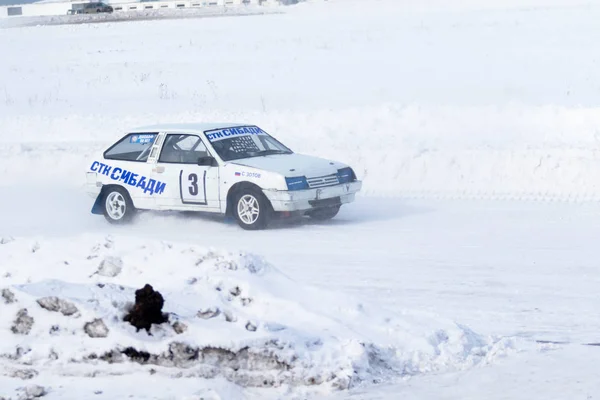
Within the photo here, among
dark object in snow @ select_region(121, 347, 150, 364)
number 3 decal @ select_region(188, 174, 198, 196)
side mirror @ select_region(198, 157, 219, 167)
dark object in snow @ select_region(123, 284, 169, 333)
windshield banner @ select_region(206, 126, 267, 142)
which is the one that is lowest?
number 3 decal @ select_region(188, 174, 198, 196)

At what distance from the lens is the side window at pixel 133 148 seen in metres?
14.1

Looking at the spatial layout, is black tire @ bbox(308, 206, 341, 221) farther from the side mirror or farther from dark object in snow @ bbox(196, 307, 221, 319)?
dark object in snow @ bbox(196, 307, 221, 319)

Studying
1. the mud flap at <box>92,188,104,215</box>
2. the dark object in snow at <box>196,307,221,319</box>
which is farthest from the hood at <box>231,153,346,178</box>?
the dark object in snow at <box>196,307,221,319</box>

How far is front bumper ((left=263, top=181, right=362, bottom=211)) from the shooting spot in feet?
42.0

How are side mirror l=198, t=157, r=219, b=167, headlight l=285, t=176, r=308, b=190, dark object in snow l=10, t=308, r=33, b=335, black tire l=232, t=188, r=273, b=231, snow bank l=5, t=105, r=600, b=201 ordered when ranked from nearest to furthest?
1. dark object in snow l=10, t=308, r=33, b=335
2. headlight l=285, t=176, r=308, b=190
3. black tire l=232, t=188, r=273, b=231
4. side mirror l=198, t=157, r=219, b=167
5. snow bank l=5, t=105, r=600, b=201

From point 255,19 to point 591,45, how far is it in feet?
78.6

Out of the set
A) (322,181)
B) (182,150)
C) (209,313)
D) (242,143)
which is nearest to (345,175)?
(322,181)

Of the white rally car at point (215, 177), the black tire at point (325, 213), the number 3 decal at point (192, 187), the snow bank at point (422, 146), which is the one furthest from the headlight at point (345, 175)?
the snow bank at point (422, 146)

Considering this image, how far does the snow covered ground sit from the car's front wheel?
28 cm

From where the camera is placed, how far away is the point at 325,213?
13836mm

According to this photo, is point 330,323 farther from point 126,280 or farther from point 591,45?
point 591,45

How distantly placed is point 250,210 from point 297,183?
73 centimetres

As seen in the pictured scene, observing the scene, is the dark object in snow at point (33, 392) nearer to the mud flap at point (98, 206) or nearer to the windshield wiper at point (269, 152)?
the windshield wiper at point (269, 152)

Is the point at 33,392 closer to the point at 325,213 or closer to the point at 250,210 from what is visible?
the point at 250,210
